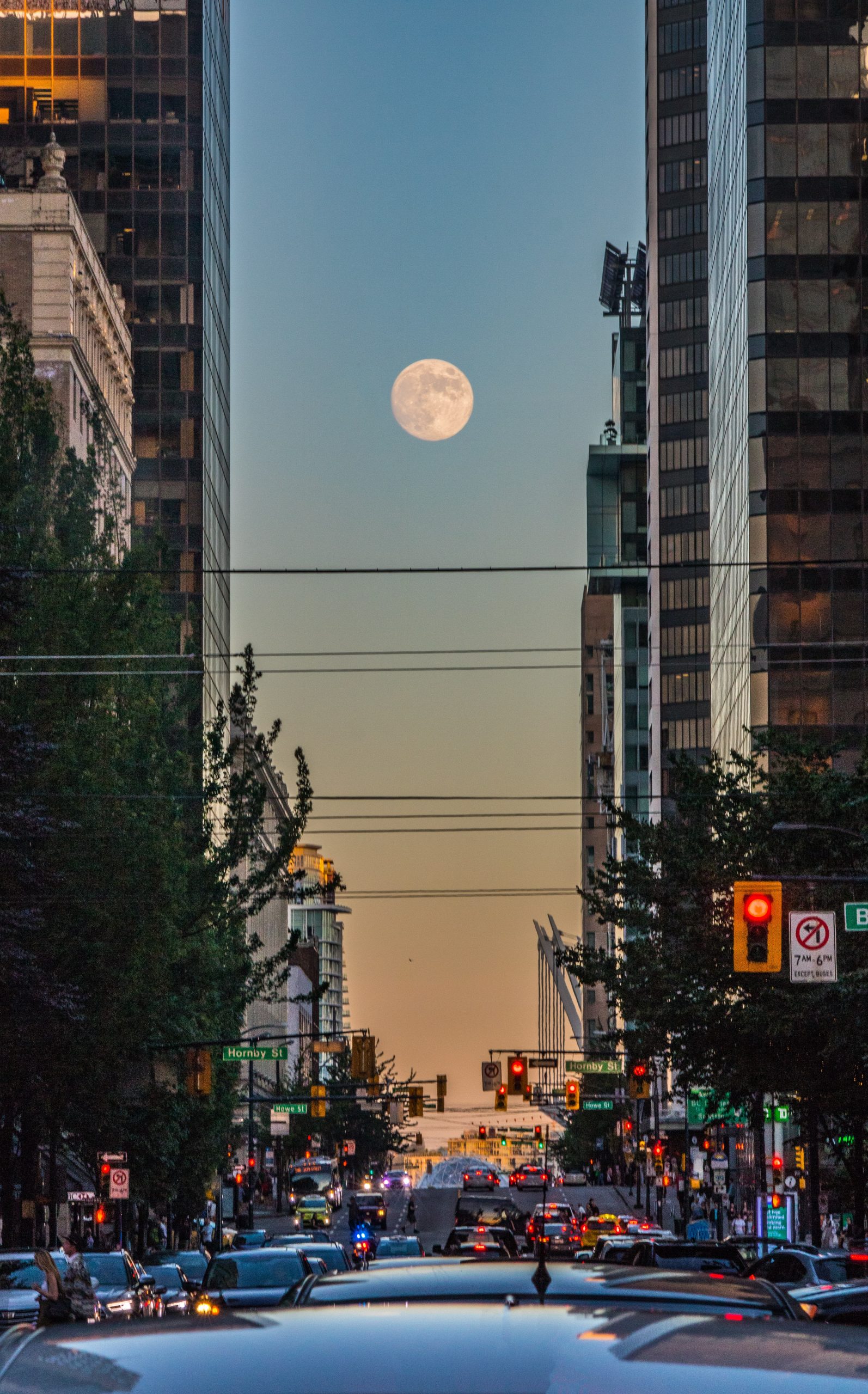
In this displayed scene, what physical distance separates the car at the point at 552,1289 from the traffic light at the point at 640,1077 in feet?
174

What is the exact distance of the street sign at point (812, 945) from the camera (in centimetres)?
3503

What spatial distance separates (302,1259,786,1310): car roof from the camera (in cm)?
471

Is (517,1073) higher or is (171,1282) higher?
(517,1073)

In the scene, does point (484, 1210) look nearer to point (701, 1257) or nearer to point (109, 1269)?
point (109, 1269)

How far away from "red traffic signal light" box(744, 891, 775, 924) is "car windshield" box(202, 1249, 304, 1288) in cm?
931

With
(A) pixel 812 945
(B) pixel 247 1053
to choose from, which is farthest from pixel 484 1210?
(A) pixel 812 945

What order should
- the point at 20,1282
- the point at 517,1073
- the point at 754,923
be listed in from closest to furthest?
the point at 20,1282 → the point at 754,923 → the point at 517,1073

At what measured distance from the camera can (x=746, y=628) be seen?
280 feet

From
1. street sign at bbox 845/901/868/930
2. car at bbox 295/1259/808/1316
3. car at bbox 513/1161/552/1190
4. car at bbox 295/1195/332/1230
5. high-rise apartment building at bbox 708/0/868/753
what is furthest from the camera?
car at bbox 513/1161/552/1190

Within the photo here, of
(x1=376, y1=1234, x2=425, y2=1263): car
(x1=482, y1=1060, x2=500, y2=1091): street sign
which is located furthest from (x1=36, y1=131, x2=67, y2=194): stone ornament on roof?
(x1=376, y1=1234, x2=425, y2=1263): car

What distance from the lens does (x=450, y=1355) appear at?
3156 mm

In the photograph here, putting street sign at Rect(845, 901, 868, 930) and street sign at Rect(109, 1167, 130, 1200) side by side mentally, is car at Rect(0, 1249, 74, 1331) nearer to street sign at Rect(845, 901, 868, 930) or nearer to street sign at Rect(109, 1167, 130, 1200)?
street sign at Rect(845, 901, 868, 930)

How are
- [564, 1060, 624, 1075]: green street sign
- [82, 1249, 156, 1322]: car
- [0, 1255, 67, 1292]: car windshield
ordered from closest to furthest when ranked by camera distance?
[0, 1255, 67, 1292]: car windshield, [82, 1249, 156, 1322]: car, [564, 1060, 624, 1075]: green street sign

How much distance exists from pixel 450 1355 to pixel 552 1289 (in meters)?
1.64
